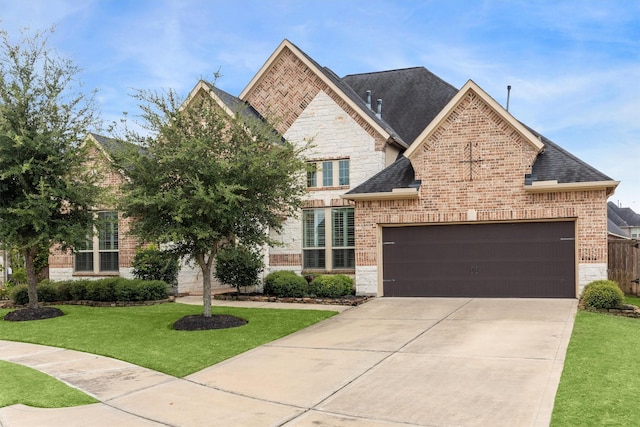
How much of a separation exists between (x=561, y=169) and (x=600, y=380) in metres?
9.42

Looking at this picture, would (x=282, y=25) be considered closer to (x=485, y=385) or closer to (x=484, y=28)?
(x=484, y=28)

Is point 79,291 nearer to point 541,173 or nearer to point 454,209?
point 454,209

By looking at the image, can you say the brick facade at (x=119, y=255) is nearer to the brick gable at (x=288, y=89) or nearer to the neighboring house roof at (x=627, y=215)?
the brick gable at (x=288, y=89)

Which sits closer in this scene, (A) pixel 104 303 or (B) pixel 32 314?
(B) pixel 32 314

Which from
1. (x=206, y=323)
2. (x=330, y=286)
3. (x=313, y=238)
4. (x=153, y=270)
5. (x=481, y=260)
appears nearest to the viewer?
(x=206, y=323)

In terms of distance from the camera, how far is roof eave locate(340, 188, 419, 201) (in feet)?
54.7

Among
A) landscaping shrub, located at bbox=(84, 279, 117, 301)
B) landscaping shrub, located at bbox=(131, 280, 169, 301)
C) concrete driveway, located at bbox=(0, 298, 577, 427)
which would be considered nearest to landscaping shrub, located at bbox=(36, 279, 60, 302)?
landscaping shrub, located at bbox=(84, 279, 117, 301)

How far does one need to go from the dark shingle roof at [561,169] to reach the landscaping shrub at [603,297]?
114 inches

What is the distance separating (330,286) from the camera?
680 inches

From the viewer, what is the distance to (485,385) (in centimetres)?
761

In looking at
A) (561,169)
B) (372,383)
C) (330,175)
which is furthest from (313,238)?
(372,383)

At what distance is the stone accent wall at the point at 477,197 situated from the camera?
15312mm

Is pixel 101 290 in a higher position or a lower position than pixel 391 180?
lower

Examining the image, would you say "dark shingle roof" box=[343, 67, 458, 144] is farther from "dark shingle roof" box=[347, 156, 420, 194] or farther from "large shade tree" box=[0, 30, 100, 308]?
"large shade tree" box=[0, 30, 100, 308]
